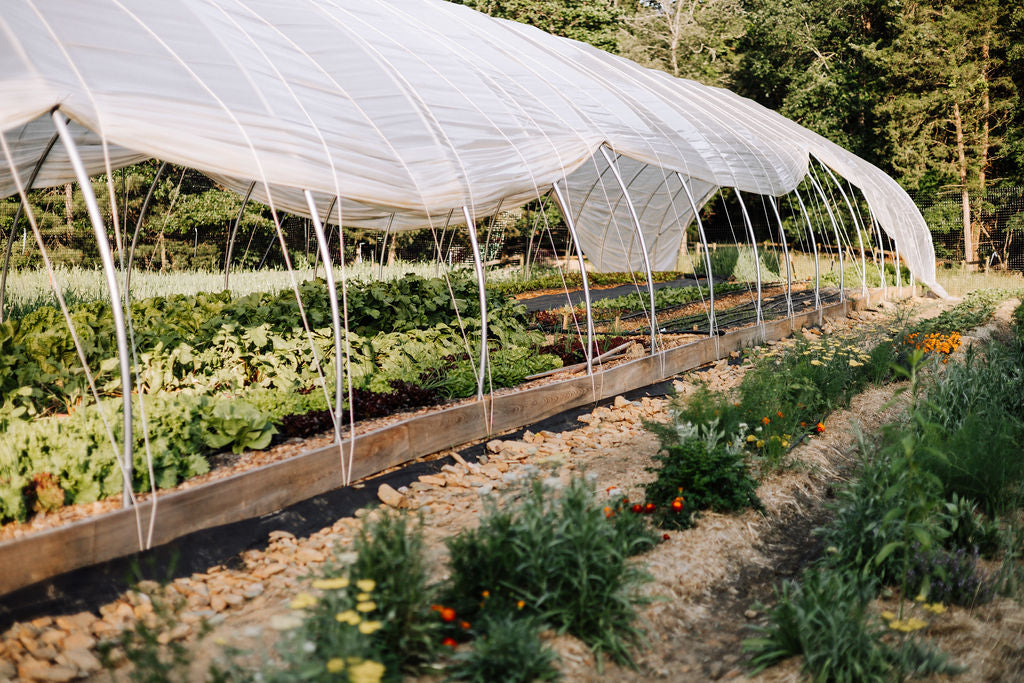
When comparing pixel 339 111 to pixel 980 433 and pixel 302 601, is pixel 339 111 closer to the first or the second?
pixel 302 601

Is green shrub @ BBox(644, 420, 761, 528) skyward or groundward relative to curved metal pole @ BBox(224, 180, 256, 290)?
groundward

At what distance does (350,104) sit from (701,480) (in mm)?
3680

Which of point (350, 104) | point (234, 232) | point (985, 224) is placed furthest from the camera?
point (985, 224)

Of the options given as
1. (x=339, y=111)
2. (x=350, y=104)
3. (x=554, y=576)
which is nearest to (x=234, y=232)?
(x=350, y=104)

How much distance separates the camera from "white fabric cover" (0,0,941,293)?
3908mm

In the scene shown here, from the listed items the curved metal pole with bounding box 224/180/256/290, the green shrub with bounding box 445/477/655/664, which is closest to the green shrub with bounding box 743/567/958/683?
the green shrub with bounding box 445/477/655/664

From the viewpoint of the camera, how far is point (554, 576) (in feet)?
9.41

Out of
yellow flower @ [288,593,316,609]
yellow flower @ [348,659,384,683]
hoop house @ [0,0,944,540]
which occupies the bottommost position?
yellow flower @ [348,659,384,683]

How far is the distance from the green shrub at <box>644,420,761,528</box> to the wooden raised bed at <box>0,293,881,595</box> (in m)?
1.73

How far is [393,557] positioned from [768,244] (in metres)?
24.7

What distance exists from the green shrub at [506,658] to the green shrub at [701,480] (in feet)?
4.85

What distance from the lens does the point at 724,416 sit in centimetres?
456

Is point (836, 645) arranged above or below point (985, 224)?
below

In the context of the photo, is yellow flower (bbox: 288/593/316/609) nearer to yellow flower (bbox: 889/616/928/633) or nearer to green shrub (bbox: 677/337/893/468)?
yellow flower (bbox: 889/616/928/633)
